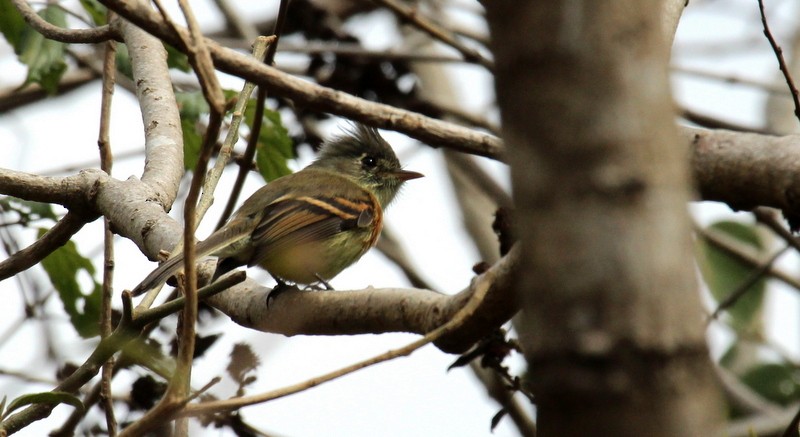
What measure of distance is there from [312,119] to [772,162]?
19.4 feet

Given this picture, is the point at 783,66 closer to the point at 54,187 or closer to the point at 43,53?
the point at 54,187

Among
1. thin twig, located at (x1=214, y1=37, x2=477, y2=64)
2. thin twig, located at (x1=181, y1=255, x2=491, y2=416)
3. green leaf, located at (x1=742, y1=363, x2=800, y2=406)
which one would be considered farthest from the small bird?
green leaf, located at (x1=742, y1=363, x2=800, y2=406)

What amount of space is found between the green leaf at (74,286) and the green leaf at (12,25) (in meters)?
1.03

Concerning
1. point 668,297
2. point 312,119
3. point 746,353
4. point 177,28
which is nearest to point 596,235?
point 668,297

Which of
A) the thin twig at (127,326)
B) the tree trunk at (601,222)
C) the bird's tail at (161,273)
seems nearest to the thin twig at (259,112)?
the bird's tail at (161,273)

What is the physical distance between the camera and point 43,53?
15.2ft

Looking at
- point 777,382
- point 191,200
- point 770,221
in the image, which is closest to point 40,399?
point 191,200

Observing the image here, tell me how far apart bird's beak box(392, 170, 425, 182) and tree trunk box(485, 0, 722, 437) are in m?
5.25

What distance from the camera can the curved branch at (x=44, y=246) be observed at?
11.3 ft

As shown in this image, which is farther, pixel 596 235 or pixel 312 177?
pixel 312 177

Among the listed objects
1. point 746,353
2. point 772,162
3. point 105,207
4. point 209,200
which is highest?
point 105,207

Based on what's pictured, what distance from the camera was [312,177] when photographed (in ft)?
20.1

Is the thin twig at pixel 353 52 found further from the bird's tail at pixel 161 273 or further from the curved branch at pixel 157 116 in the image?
the bird's tail at pixel 161 273

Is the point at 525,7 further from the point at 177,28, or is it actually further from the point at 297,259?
the point at 297,259
